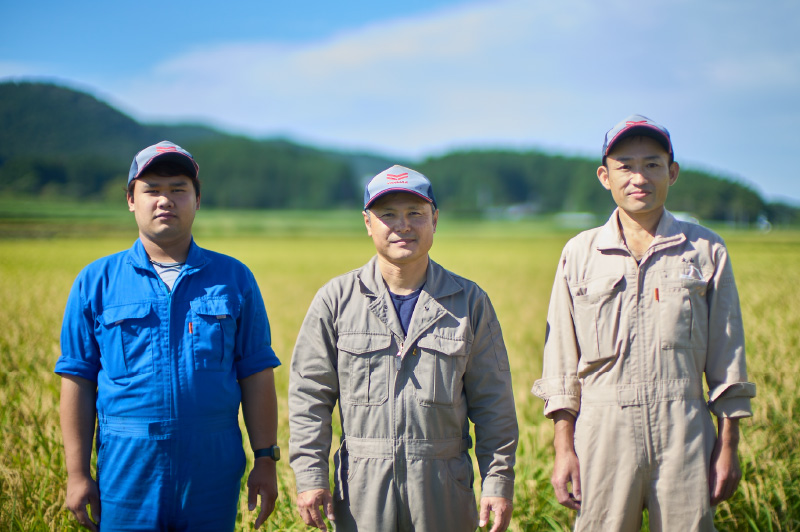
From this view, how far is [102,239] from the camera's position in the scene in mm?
34875

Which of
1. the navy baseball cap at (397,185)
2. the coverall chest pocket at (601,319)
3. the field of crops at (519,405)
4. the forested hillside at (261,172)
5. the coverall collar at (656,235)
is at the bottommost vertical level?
the field of crops at (519,405)

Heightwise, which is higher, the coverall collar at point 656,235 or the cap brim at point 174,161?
the cap brim at point 174,161

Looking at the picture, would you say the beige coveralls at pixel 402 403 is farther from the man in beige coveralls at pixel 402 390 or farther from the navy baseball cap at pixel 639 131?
the navy baseball cap at pixel 639 131

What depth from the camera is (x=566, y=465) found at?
2.55 metres

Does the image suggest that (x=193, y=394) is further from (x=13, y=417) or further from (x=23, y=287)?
(x=23, y=287)

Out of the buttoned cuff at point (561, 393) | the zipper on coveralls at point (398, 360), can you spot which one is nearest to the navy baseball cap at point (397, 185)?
the zipper on coveralls at point (398, 360)

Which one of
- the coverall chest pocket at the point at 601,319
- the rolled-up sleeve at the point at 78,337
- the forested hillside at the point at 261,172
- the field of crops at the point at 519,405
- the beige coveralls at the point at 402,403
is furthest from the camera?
the forested hillside at the point at 261,172

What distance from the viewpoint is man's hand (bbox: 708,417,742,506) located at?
7.86ft

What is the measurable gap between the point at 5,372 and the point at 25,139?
47579mm

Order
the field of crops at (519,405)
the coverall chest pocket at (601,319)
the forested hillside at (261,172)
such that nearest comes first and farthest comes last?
1. the coverall chest pocket at (601,319)
2. the field of crops at (519,405)
3. the forested hillside at (261,172)

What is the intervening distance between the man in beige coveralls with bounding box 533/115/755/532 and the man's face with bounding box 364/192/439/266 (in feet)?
2.33

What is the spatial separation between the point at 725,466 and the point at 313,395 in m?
1.60

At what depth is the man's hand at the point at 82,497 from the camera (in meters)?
2.37

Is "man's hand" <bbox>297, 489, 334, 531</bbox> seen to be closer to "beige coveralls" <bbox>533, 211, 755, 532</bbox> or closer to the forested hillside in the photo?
"beige coveralls" <bbox>533, 211, 755, 532</bbox>
